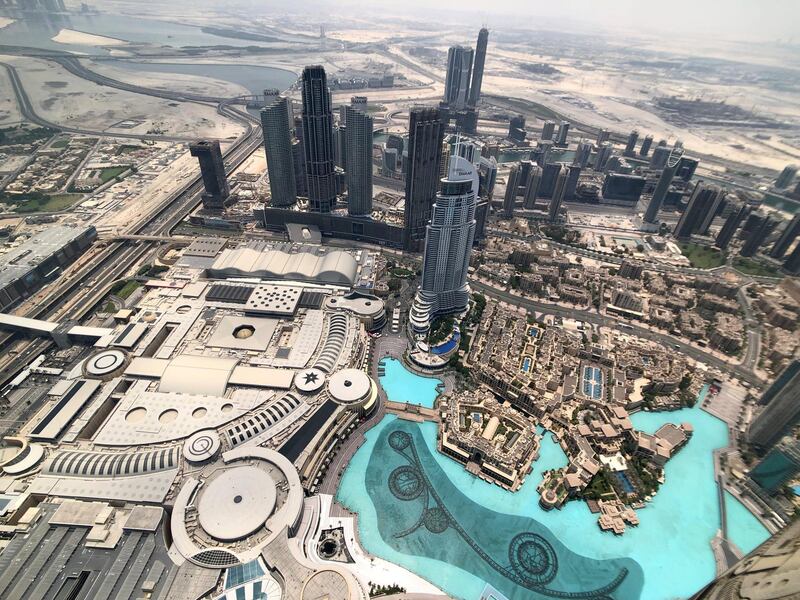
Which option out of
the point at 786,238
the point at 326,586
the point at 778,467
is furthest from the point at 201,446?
the point at 786,238

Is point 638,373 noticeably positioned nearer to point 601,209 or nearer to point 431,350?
point 431,350

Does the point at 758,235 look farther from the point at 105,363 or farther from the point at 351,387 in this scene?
the point at 105,363

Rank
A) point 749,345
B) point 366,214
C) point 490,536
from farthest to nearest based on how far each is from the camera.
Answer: point 366,214 < point 749,345 < point 490,536

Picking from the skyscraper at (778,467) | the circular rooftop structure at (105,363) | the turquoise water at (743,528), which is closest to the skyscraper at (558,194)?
the skyscraper at (778,467)

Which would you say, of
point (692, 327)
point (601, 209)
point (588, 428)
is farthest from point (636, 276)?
point (588, 428)

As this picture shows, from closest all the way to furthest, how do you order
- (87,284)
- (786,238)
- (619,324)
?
(619,324) → (87,284) → (786,238)
